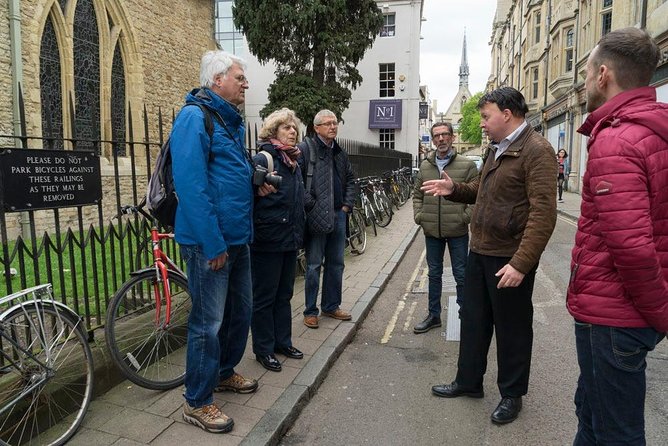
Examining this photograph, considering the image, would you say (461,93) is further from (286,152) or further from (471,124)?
(286,152)

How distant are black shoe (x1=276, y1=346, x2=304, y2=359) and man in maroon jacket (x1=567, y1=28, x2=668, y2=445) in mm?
2487

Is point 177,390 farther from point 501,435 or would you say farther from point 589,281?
point 589,281

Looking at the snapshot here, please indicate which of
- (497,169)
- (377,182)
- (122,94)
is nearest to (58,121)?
(122,94)

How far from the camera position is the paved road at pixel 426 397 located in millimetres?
3062

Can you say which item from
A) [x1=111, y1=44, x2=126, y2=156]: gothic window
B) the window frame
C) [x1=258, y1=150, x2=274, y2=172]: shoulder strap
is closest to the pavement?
[x1=258, y1=150, x2=274, y2=172]: shoulder strap

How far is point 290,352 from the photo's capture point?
4098 mm

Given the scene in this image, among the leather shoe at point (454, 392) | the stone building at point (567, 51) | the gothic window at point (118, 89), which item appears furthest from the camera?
the stone building at point (567, 51)

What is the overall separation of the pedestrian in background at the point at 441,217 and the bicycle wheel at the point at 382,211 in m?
6.71

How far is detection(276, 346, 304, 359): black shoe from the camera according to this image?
13.4ft

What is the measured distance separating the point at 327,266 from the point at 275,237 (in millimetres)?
1473

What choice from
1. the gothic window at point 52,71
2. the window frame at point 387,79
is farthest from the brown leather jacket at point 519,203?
the window frame at point 387,79

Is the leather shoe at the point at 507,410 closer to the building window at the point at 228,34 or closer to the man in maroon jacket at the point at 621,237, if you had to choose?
the man in maroon jacket at the point at 621,237

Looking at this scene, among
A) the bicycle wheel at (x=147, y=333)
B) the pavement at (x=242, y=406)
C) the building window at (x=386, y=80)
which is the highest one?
the building window at (x=386, y=80)

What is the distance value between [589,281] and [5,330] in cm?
294
